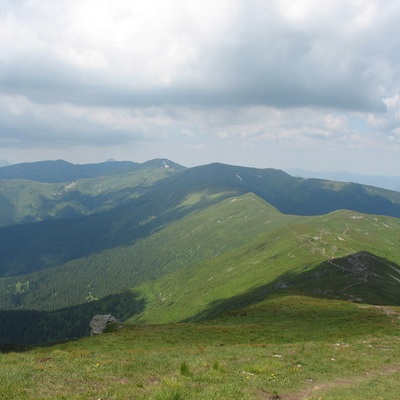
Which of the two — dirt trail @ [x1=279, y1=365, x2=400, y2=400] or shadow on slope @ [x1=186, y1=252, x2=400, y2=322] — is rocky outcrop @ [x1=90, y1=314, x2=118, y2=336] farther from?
dirt trail @ [x1=279, y1=365, x2=400, y2=400]

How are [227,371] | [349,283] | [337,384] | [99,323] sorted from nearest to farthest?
[337,384] → [227,371] → [99,323] → [349,283]

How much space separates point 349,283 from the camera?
124 metres

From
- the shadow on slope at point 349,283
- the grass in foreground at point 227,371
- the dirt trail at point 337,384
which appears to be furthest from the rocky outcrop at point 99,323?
the dirt trail at point 337,384

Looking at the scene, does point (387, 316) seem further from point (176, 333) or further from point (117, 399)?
point (117, 399)

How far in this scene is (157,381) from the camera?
23797 millimetres

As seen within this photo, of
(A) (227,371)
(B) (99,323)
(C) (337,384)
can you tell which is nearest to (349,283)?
(B) (99,323)

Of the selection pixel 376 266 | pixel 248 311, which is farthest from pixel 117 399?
pixel 376 266

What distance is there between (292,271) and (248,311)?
119661 mm

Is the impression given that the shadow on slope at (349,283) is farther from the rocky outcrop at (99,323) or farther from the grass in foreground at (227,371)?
the grass in foreground at (227,371)

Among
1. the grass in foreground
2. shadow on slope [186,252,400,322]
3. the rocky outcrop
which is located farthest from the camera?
shadow on slope [186,252,400,322]

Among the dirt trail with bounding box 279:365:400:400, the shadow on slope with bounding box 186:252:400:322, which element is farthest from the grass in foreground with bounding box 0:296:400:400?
the shadow on slope with bounding box 186:252:400:322

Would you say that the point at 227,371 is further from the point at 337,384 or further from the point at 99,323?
the point at 99,323

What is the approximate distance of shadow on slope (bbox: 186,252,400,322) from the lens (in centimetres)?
11144

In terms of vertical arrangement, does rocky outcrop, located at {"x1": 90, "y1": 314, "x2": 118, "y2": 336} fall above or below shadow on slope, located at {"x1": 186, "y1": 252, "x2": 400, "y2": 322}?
below
